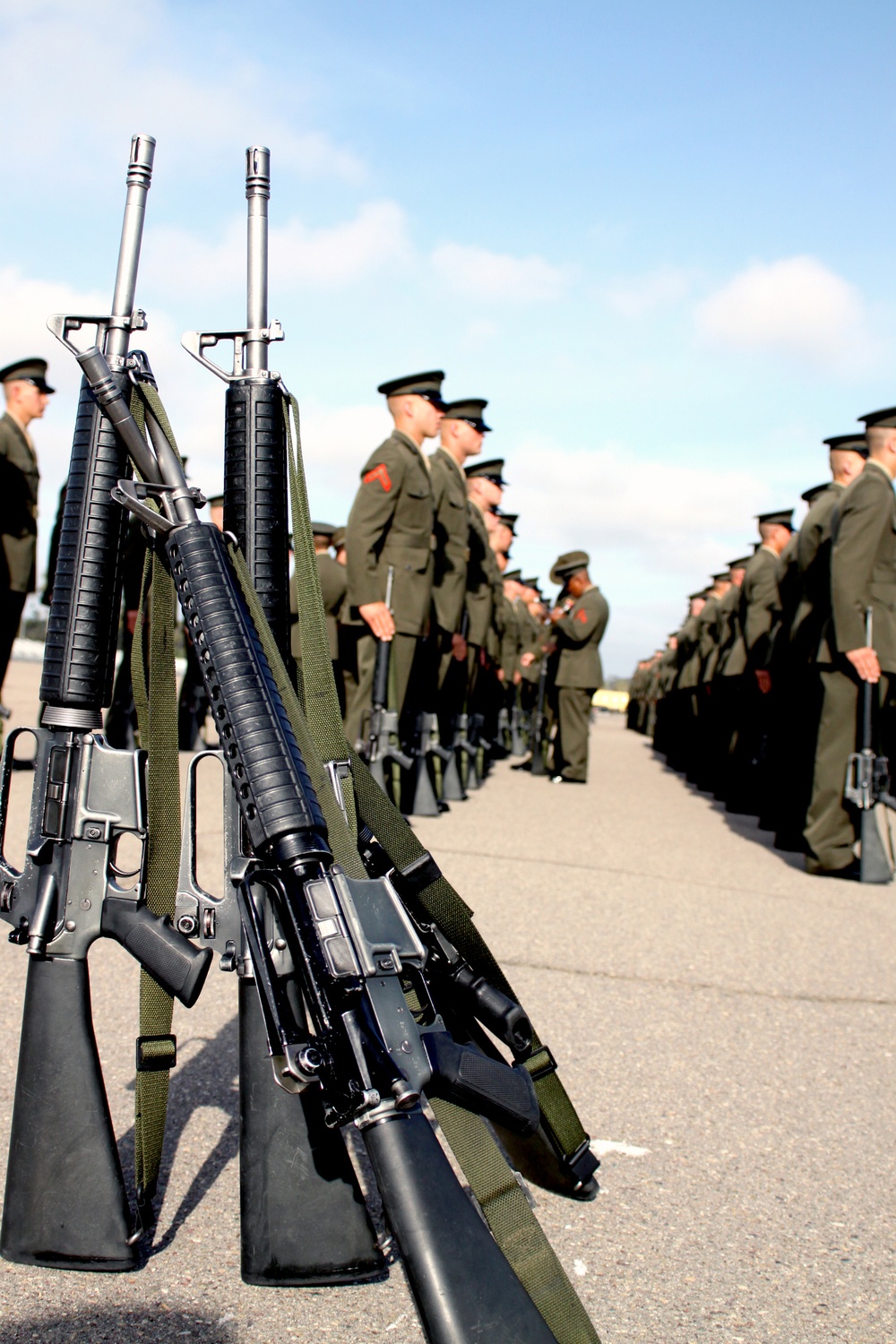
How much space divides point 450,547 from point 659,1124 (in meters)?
6.37

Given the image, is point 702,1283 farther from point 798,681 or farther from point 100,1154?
point 798,681

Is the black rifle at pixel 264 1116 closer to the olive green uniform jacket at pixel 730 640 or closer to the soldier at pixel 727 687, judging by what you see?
the soldier at pixel 727 687

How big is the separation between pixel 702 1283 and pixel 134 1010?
5.93ft

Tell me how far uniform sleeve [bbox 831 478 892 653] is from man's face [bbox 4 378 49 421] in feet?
17.3

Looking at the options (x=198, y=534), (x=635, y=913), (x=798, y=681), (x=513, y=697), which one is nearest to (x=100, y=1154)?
(x=198, y=534)

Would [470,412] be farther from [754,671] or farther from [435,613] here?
[754,671]

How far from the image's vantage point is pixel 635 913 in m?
→ 5.28

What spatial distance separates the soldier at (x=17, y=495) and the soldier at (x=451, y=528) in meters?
2.68

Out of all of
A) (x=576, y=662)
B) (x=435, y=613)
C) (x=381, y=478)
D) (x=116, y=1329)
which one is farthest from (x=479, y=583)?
(x=116, y=1329)

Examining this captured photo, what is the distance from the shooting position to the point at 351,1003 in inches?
58.0

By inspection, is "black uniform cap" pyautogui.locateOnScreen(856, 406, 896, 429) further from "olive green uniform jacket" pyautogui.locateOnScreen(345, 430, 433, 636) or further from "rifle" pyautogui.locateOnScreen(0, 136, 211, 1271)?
Result: "rifle" pyautogui.locateOnScreen(0, 136, 211, 1271)

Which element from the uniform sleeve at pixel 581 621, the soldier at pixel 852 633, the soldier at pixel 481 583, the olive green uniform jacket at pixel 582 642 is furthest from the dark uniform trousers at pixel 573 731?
the soldier at pixel 852 633

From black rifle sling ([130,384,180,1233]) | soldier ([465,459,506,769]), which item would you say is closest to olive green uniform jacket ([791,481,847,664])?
soldier ([465,459,506,769])

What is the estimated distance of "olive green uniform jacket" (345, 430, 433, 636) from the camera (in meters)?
7.55
